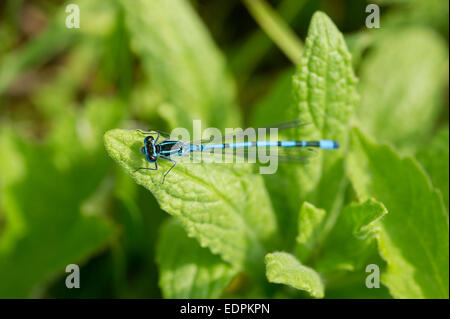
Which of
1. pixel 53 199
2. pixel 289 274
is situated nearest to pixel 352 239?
pixel 289 274

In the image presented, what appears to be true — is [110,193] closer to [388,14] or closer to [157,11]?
[157,11]

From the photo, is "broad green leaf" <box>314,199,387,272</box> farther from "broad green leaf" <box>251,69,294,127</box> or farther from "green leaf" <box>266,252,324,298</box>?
"broad green leaf" <box>251,69,294,127</box>

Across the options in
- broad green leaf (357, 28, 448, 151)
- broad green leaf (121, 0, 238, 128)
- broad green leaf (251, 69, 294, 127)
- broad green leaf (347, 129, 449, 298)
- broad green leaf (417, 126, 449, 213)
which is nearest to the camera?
broad green leaf (347, 129, 449, 298)

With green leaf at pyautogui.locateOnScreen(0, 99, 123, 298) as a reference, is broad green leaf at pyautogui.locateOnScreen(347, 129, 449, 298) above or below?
below

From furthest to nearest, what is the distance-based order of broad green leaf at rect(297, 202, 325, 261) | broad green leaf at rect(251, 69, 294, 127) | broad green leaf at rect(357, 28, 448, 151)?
1. broad green leaf at rect(357, 28, 448, 151)
2. broad green leaf at rect(251, 69, 294, 127)
3. broad green leaf at rect(297, 202, 325, 261)

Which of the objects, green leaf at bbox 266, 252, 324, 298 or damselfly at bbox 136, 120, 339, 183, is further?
damselfly at bbox 136, 120, 339, 183

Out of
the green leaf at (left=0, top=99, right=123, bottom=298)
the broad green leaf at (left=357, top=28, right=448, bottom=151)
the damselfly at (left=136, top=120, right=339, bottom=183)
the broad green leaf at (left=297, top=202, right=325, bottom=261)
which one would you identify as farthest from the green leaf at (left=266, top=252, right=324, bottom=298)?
the broad green leaf at (left=357, top=28, right=448, bottom=151)
